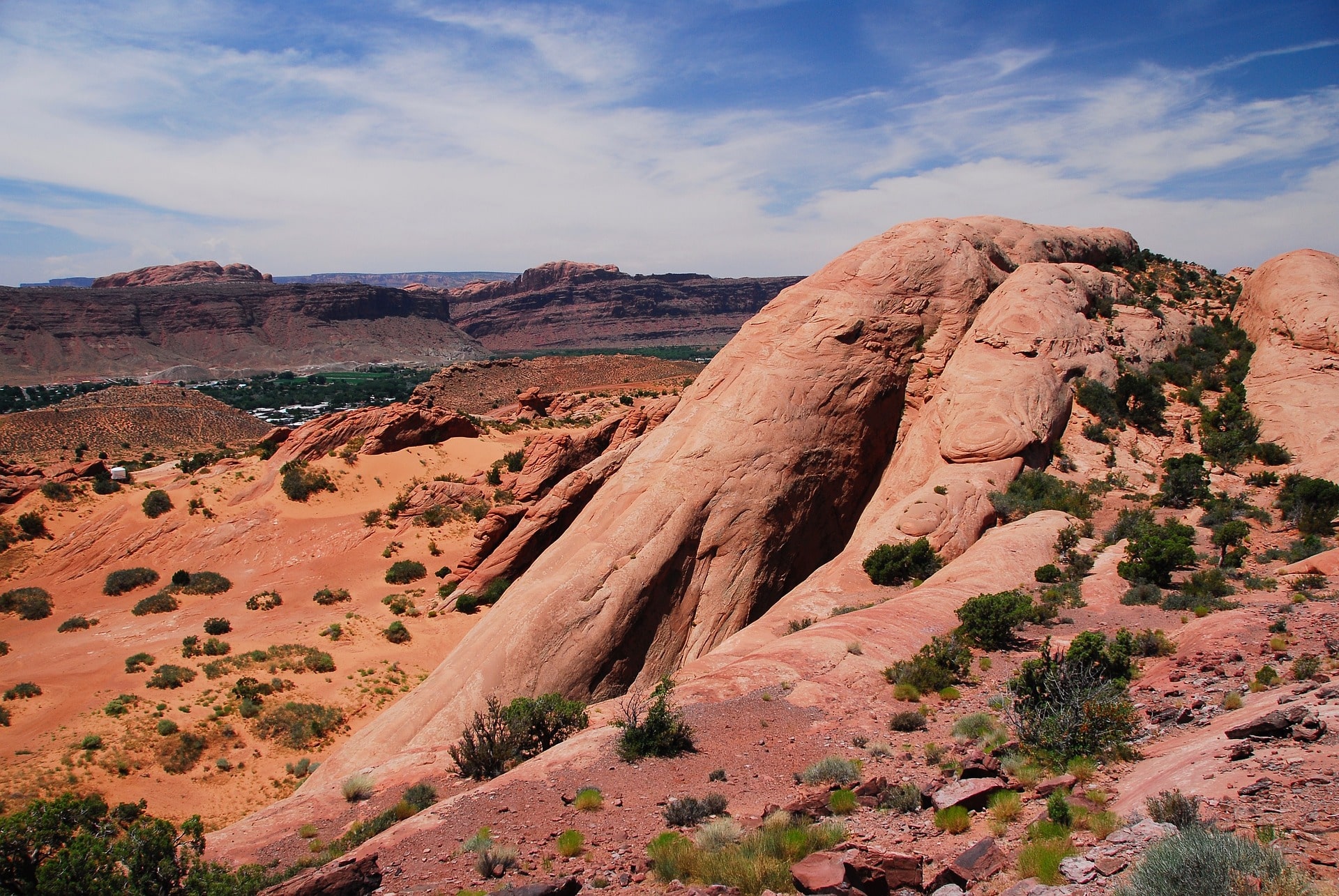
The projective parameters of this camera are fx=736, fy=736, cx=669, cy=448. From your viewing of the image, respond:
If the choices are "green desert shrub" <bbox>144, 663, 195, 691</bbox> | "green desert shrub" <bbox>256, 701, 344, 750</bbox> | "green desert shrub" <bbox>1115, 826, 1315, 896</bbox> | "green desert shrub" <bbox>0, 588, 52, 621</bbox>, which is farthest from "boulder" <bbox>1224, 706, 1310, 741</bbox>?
"green desert shrub" <bbox>0, 588, 52, 621</bbox>

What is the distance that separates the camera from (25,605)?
27.6 m

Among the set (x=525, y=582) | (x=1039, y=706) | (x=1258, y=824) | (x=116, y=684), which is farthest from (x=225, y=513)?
(x=1258, y=824)

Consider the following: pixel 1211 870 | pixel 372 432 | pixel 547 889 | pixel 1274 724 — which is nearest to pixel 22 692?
pixel 372 432

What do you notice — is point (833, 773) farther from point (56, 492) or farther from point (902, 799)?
point (56, 492)

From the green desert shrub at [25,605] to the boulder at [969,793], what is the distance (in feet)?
108

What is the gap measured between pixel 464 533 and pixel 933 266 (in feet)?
76.3

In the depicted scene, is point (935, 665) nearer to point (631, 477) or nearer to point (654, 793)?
point (654, 793)

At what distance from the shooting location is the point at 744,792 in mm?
9703

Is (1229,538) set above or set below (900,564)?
above

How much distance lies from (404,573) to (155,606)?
8811mm

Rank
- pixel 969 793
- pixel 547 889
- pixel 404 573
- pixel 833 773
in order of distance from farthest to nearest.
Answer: pixel 404 573
pixel 833 773
pixel 969 793
pixel 547 889

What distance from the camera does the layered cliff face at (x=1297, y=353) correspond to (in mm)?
24297

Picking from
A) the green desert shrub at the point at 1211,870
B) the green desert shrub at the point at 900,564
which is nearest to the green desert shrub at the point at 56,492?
the green desert shrub at the point at 900,564

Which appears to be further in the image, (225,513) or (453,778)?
(225,513)
